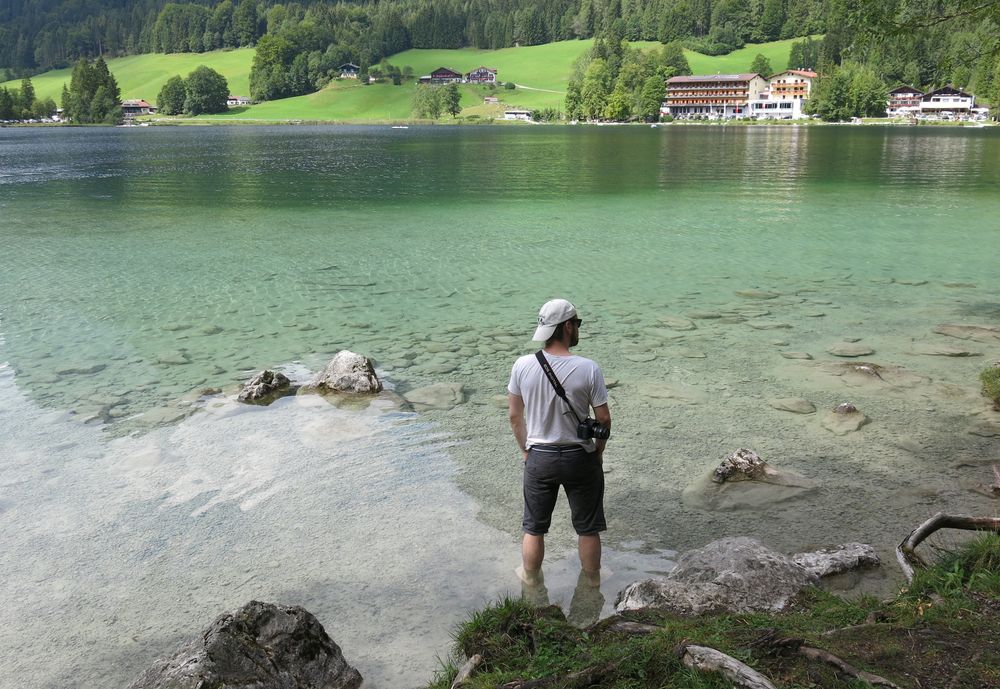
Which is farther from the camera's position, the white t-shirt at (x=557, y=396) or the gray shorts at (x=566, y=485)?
the gray shorts at (x=566, y=485)

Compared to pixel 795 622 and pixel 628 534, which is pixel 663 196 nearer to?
pixel 628 534

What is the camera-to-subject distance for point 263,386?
546 inches

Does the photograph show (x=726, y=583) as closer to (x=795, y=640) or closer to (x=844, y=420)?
(x=795, y=640)

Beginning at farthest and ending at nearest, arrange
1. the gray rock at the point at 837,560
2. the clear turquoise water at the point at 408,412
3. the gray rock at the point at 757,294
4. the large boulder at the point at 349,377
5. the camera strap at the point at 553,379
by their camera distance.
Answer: the gray rock at the point at 757,294 < the large boulder at the point at 349,377 < the clear turquoise water at the point at 408,412 < the gray rock at the point at 837,560 < the camera strap at the point at 553,379

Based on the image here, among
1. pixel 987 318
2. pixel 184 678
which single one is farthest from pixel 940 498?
pixel 987 318

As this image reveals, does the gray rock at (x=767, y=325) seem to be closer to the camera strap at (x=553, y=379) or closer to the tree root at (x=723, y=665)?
the camera strap at (x=553, y=379)

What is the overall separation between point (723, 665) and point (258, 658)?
3.37 meters

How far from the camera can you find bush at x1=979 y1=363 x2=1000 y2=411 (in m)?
12.9

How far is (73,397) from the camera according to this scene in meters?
14.2

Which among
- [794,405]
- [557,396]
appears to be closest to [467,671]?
[557,396]

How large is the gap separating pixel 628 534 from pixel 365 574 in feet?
9.79

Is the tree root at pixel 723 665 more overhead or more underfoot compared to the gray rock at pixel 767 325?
more overhead

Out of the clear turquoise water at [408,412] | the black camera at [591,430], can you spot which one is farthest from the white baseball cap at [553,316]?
the clear turquoise water at [408,412]

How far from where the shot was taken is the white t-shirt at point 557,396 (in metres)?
7.06
